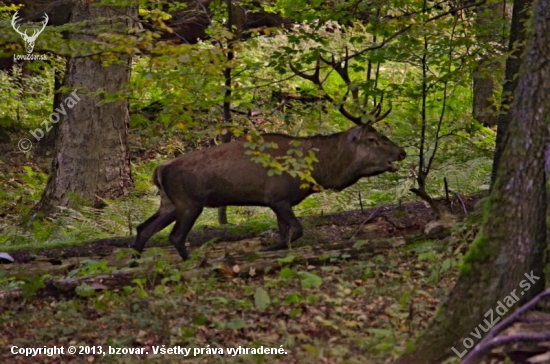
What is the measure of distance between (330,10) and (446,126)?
20.7ft

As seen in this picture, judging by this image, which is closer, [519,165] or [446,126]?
[519,165]

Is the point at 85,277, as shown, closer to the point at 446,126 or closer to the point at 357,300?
the point at 357,300

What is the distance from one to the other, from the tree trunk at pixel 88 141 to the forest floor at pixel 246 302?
5.21 metres

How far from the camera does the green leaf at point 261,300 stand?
729 centimetres

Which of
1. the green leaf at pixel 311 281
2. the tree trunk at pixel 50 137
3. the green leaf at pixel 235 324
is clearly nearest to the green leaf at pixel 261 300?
the green leaf at pixel 311 281

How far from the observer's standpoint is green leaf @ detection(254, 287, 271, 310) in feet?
23.9

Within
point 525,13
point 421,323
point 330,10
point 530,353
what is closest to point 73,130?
point 330,10

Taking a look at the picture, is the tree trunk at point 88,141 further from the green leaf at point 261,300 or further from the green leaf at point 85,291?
the green leaf at point 261,300

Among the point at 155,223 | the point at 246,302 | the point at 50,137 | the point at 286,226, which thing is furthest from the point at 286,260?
the point at 50,137

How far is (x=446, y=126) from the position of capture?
16375mm

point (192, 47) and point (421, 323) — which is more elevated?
point (192, 47)

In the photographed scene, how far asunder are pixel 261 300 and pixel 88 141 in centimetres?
855

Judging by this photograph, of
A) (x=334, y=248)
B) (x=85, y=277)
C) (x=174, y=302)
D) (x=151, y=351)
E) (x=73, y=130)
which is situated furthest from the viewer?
(x=73, y=130)

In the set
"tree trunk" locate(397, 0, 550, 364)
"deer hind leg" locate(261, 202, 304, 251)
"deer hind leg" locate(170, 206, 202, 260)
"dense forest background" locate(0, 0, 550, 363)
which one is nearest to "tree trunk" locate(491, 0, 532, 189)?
"dense forest background" locate(0, 0, 550, 363)
